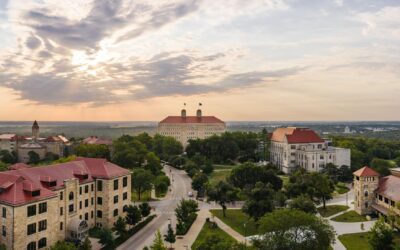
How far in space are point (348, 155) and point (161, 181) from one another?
198 ft

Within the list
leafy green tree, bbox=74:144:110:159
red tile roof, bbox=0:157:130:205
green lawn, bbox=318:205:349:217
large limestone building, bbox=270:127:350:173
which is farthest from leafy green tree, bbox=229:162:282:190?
leafy green tree, bbox=74:144:110:159

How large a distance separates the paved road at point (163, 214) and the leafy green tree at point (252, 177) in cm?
1194

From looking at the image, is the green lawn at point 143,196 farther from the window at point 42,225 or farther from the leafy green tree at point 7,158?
the leafy green tree at point 7,158

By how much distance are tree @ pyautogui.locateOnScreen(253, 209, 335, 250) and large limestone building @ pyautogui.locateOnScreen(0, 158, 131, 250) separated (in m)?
25.9

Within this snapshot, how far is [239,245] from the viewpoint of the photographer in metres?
34.9

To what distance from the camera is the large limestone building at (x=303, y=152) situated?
347 feet

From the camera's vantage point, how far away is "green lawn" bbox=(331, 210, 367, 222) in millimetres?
60034

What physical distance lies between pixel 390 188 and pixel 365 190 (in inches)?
164

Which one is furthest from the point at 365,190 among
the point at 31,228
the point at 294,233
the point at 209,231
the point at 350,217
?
the point at 31,228

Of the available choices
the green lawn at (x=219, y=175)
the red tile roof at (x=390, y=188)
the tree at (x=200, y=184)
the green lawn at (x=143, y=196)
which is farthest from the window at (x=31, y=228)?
the green lawn at (x=219, y=175)

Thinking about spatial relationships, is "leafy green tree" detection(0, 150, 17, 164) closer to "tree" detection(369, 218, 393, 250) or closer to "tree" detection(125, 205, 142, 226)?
"tree" detection(125, 205, 142, 226)

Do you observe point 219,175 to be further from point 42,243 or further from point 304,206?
point 42,243

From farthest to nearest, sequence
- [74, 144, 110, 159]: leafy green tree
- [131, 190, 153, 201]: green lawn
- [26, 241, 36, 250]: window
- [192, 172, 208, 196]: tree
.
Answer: [74, 144, 110, 159]: leafy green tree < [192, 172, 208, 196]: tree < [131, 190, 153, 201]: green lawn < [26, 241, 36, 250]: window

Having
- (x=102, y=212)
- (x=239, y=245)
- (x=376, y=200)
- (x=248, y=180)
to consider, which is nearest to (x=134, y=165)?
(x=248, y=180)
